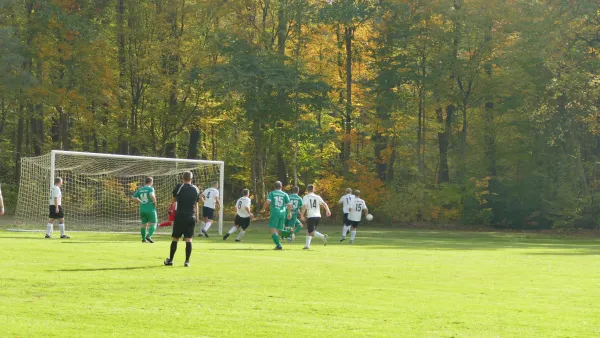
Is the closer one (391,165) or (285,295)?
(285,295)

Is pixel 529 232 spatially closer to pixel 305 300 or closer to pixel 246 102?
pixel 246 102

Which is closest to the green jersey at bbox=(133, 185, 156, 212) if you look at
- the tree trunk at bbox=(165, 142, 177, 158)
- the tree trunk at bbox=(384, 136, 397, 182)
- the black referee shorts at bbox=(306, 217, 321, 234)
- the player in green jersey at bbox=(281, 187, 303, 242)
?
the black referee shorts at bbox=(306, 217, 321, 234)

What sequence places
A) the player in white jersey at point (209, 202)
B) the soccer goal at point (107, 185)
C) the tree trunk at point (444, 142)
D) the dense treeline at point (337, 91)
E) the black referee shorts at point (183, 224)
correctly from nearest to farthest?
the black referee shorts at point (183, 224), the player in white jersey at point (209, 202), the soccer goal at point (107, 185), the dense treeline at point (337, 91), the tree trunk at point (444, 142)

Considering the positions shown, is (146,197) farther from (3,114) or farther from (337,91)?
(3,114)

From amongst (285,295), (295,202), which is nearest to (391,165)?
(295,202)

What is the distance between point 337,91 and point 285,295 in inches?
1690

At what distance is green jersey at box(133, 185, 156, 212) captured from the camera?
26.0m

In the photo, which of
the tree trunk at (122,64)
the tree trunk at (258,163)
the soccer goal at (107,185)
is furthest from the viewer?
the tree trunk at (258,163)

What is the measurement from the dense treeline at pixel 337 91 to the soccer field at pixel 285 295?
28.6 meters

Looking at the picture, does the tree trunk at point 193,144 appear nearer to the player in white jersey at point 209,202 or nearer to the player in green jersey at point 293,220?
the player in white jersey at point 209,202

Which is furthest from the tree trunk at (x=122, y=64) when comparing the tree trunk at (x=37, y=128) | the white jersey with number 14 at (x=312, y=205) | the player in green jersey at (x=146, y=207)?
the white jersey with number 14 at (x=312, y=205)

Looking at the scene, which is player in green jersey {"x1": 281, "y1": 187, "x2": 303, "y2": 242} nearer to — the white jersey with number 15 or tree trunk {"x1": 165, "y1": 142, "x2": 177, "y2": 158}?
the white jersey with number 15

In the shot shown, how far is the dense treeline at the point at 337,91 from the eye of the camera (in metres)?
49.5

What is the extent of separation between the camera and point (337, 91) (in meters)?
55.4
